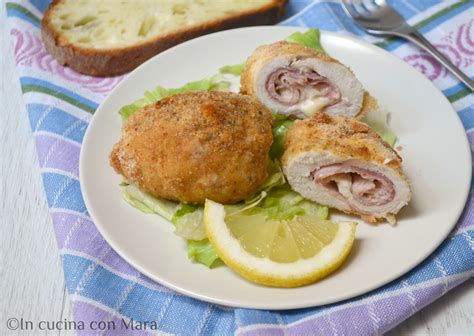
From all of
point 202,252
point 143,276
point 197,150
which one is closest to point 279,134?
point 197,150

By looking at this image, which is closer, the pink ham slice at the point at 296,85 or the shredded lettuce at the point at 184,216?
the shredded lettuce at the point at 184,216

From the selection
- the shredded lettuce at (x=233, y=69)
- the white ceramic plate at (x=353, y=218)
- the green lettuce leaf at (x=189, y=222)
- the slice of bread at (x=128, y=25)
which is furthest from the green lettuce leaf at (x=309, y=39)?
the green lettuce leaf at (x=189, y=222)

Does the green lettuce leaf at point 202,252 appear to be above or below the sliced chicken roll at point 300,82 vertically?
below

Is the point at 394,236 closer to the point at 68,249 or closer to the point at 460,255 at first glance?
the point at 460,255

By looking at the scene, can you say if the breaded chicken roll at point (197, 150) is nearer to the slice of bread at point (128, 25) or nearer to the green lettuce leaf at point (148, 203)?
the green lettuce leaf at point (148, 203)

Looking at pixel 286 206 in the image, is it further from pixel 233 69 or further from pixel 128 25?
pixel 128 25

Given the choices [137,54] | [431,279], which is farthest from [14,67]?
[431,279]

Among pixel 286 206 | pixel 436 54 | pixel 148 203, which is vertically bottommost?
pixel 148 203
